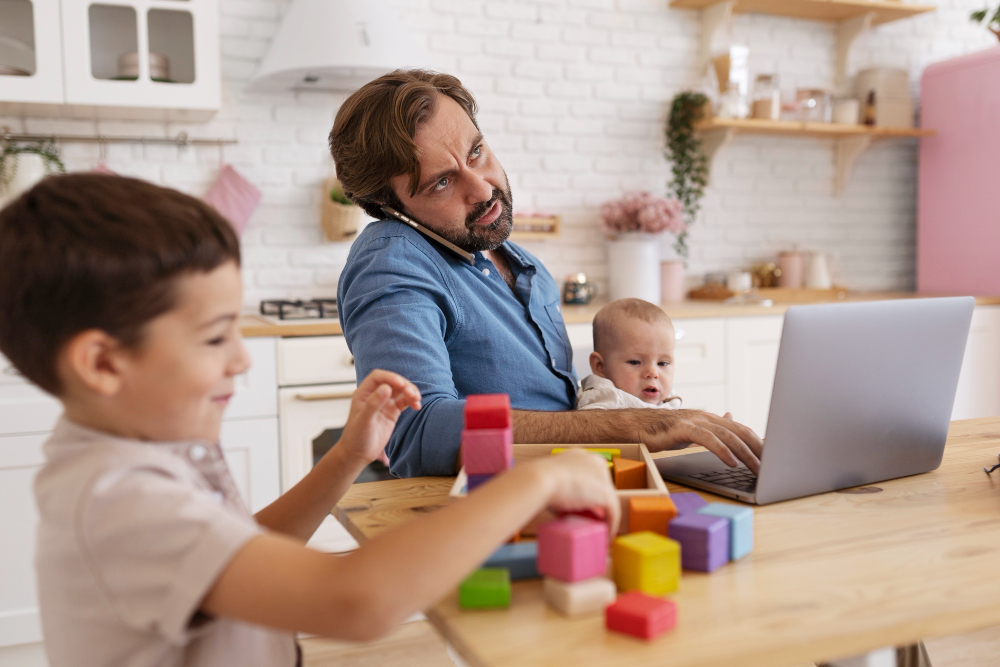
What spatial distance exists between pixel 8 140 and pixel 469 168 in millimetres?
2091

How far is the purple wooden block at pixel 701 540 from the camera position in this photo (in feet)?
2.72

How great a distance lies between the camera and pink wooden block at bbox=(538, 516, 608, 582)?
0.74 meters

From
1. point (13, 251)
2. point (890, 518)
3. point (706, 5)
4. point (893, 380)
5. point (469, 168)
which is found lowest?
point (890, 518)

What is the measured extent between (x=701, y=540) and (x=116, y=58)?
2.68 meters

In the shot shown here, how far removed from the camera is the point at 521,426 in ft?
4.44

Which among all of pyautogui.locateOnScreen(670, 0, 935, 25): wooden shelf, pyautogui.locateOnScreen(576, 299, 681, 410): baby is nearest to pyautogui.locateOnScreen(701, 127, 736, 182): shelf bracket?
pyautogui.locateOnScreen(670, 0, 935, 25): wooden shelf

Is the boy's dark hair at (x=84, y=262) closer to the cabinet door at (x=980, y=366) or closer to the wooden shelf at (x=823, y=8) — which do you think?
the wooden shelf at (x=823, y=8)

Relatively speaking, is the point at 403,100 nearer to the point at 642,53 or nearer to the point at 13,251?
the point at 13,251

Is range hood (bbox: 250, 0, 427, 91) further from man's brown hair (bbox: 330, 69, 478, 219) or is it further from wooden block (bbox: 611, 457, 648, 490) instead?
wooden block (bbox: 611, 457, 648, 490)

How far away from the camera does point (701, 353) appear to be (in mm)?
3154

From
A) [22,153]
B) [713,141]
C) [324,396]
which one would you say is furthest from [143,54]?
[713,141]

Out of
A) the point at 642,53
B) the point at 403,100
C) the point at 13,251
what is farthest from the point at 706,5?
the point at 13,251

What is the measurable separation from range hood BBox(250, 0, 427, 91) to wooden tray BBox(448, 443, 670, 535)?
208 cm

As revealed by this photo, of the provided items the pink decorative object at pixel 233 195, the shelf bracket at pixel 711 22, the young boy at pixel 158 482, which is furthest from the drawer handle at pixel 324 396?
the shelf bracket at pixel 711 22
